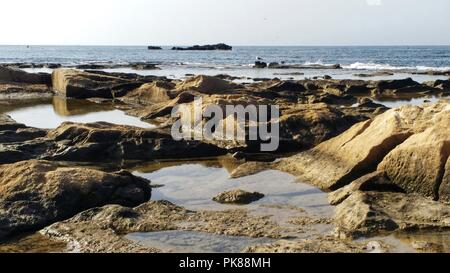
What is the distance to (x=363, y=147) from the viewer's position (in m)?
9.12

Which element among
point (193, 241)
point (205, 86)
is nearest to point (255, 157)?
point (193, 241)

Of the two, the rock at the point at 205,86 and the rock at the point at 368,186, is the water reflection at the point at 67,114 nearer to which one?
the rock at the point at 205,86

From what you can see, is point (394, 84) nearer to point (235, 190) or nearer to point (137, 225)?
point (235, 190)

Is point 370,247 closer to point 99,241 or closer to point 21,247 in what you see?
point 99,241

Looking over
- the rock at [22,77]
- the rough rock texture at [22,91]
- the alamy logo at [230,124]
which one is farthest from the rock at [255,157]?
the rock at [22,77]

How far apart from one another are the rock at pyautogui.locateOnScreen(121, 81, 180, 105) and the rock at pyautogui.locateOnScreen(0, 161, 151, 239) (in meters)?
13.9

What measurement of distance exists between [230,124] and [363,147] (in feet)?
17.5

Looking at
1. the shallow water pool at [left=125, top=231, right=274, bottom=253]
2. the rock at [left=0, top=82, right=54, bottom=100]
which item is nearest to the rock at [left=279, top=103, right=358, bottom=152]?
the shallow water pool at [left=125, top=231, right=274, bottom=253]

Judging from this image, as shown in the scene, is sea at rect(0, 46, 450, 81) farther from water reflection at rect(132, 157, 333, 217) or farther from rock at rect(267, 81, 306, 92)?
water reflection at rect(132, 157, 333, 217)

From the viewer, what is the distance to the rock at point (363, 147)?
349 inches

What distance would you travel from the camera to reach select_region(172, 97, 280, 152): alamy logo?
13109 millimetres

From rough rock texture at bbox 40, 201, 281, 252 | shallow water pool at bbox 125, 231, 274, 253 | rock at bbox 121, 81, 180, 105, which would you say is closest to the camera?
shallow water pool at bbox 125, 231, 274, 253

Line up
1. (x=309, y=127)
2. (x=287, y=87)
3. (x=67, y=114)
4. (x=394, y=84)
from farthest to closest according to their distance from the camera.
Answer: (x=394, y=84) < (x=287, y=87) < (x=67, y=114) < (x=309, y=127)

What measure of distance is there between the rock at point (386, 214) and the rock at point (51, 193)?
3.32 meters
